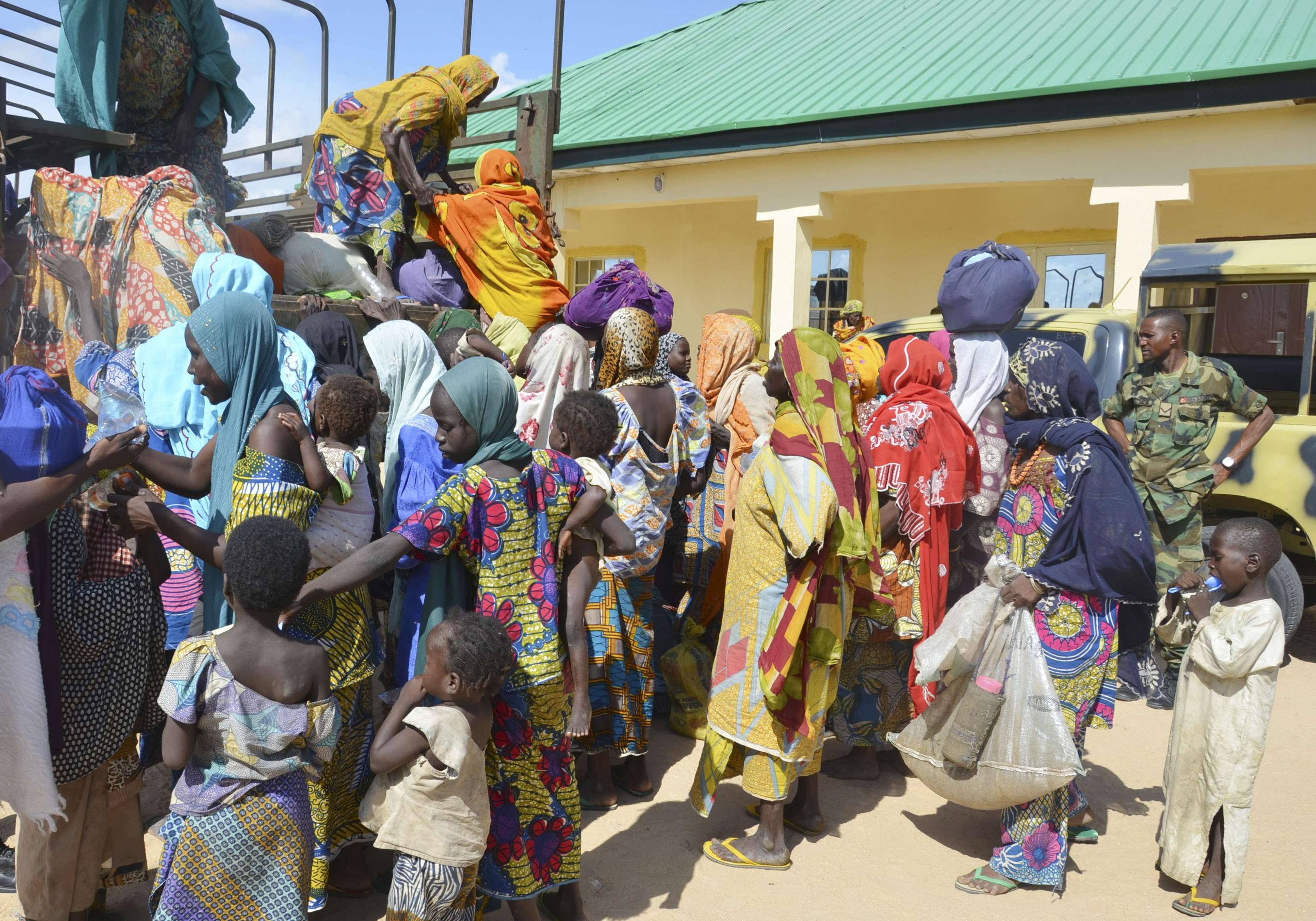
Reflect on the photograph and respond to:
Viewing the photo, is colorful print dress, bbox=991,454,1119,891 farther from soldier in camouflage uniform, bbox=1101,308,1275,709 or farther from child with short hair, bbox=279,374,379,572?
child with short hair, bbox=279,374,379,572

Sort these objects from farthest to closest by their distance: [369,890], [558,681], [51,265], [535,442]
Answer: [535,442] < [51,265] < [369,890] < [558,681]

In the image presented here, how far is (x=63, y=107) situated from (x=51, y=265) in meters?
1.24

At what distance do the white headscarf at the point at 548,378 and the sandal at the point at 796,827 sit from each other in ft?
5.58

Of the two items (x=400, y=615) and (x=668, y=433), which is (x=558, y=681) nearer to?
(x=400, y=615)

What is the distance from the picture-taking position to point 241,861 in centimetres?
237

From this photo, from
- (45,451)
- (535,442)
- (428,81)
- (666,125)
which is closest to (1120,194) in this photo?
(666,125)

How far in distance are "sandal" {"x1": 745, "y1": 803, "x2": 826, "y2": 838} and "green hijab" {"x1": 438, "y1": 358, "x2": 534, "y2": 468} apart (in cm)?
185

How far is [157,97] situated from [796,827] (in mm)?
4680

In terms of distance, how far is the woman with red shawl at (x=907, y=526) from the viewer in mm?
3939

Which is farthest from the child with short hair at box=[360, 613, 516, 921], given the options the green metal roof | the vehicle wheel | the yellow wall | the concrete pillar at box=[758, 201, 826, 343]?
the concrete pillar at box=[758, 201, 826, 343]

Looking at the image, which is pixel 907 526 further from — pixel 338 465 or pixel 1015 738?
pixel 338 465

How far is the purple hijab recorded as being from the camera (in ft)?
17.0

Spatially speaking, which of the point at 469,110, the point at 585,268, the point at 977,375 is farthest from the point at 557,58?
the point at 585,268

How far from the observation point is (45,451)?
2.45 m
